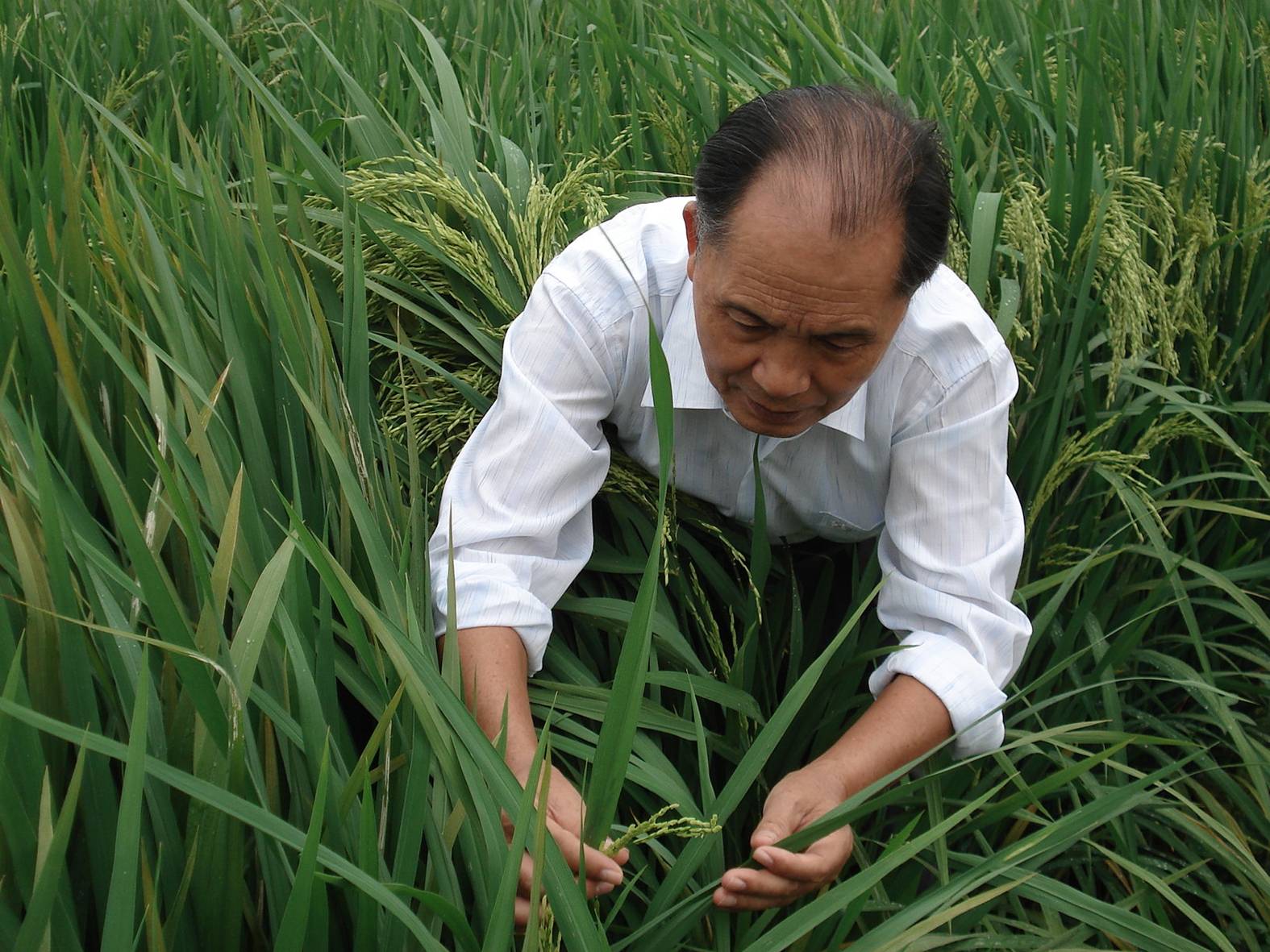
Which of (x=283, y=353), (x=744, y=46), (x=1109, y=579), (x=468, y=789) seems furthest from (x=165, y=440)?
(x=744, y=46)

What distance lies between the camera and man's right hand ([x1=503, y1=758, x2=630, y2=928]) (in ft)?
3.84

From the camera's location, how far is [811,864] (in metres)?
1.29

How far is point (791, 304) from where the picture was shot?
4.67ft

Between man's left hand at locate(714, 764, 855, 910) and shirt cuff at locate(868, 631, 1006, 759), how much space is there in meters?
0.20

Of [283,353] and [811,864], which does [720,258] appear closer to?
[283,353]

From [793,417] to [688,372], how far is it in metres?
0.23

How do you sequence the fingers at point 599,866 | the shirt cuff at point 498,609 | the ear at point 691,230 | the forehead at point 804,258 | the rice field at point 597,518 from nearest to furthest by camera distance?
1. the rice field at point 597,518
2. the fingers at point 599,866
3. the forehead at point 804,258
4. the shirt cuff at point 498,609
5. the ear at point 691,230

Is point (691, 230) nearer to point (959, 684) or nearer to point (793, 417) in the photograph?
point (793, 417)

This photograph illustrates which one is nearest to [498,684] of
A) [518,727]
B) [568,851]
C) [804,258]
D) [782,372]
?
[518,727]

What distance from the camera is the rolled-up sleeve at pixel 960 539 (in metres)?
1.62

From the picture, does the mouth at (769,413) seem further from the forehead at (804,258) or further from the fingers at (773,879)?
the fingers at (773,879)

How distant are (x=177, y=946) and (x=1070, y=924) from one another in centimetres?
121

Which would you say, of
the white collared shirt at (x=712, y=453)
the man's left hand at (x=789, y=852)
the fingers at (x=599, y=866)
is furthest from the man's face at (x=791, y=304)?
the fingers at (x=599, y=866)

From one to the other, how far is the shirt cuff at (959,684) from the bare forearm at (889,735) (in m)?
0.01
